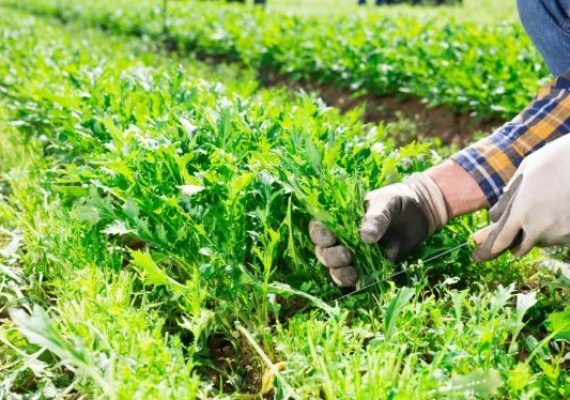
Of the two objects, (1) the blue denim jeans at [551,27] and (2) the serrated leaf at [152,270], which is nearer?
(2) the serrated leaf at [152,270]

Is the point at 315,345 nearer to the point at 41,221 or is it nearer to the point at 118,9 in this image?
the point at 41,221

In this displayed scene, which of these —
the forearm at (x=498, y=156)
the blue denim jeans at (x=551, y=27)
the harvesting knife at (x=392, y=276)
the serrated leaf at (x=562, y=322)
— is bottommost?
the harvesting knife at (x=392, y=276)

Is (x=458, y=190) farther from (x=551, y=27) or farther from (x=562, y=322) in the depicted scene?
(x=551, y=27)

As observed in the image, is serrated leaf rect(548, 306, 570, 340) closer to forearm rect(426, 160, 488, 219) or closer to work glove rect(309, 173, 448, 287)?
work glove rect(309, 173, 448, 287)

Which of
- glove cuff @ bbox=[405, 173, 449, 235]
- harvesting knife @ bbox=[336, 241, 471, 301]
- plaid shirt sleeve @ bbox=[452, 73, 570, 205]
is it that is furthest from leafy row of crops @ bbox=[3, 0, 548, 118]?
harvesting knife @ bbox=[336, 241, 471, 301]

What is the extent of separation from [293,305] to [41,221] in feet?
4.12

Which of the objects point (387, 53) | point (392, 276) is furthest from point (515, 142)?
point (387, 53)

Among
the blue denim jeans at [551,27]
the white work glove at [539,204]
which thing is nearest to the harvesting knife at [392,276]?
the white work glove at [539,204]

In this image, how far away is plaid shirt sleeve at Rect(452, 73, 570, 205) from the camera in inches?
102

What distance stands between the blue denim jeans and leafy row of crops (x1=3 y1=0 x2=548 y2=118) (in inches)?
72.5

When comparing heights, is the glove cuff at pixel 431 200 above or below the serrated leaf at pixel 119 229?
above

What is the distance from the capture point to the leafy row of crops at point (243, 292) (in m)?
1.70

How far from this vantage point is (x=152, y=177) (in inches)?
100.0

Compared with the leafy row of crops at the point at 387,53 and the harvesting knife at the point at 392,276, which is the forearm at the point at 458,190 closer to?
the harvesting knife at the point at 392,276
